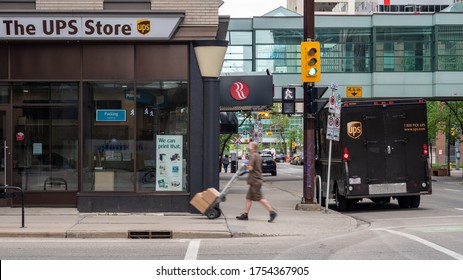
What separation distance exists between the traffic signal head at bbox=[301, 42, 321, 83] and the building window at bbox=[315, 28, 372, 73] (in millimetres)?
21057

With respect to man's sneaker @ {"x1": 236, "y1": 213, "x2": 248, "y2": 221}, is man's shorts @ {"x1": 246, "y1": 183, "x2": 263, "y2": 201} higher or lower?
higher

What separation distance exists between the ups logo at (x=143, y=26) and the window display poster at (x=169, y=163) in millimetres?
2486

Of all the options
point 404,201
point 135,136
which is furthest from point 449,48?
point 135,136

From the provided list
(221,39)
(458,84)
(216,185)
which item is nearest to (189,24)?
(221,39)

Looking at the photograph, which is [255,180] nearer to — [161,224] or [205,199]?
[205,199]

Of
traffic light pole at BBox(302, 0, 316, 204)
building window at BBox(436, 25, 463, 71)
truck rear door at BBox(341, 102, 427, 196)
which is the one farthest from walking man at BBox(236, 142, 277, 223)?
building window at BBox(436, 25, 463, 71)

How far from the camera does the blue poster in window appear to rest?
15891mm

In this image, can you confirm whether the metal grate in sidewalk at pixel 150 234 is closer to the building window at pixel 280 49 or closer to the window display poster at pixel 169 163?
the window display poster at pixel 169 163

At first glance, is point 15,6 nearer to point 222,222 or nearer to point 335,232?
point 222,222

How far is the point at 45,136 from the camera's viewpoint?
1628cm

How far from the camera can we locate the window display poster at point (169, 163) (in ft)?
52.3

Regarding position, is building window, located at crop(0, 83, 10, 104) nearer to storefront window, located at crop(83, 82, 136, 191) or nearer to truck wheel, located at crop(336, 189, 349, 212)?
storefront window, located at crop(83, 82, 136, 191)

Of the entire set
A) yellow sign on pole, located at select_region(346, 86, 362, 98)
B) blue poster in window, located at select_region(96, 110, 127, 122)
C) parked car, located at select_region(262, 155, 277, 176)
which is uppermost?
yellow sign on pole, located at select_region(346, 86, 362, 98)

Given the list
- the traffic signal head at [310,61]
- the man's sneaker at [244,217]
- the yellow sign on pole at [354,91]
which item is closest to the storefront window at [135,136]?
the man's sneaker at [244,217]
